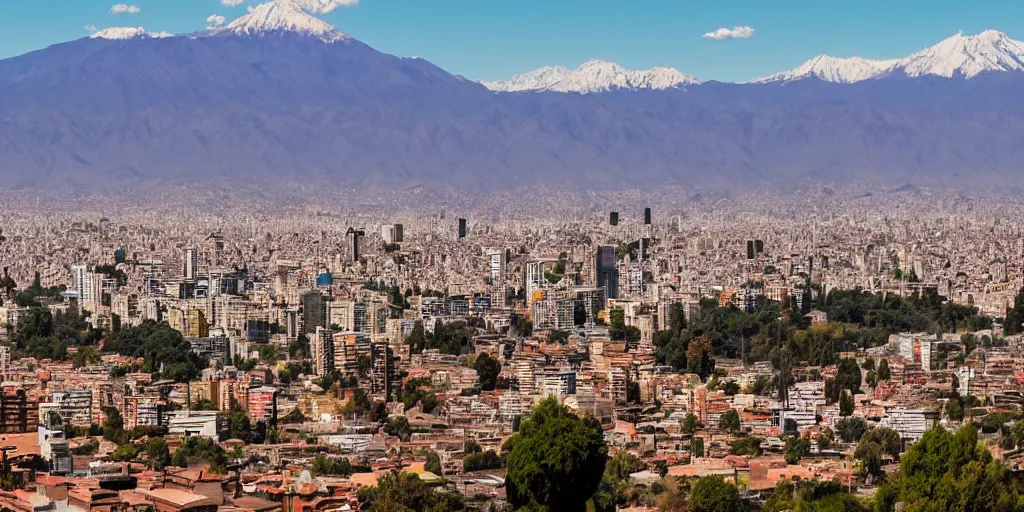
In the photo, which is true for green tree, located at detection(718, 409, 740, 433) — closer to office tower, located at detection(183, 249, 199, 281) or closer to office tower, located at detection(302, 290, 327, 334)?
office tower, located at detection(302, 290, 327, 334)

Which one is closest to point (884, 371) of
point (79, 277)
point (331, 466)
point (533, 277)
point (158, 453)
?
point (331, 466)

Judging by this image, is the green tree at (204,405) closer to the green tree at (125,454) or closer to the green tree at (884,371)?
the green tree at (125,454)

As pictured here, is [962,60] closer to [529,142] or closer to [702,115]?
[702,115]

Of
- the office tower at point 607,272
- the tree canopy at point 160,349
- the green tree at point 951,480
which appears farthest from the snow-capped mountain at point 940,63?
the green tree at point 951,480

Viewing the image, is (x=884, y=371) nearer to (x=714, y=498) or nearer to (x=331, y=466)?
(x=331, y=466)

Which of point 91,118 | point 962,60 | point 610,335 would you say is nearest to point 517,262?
point 610,335
